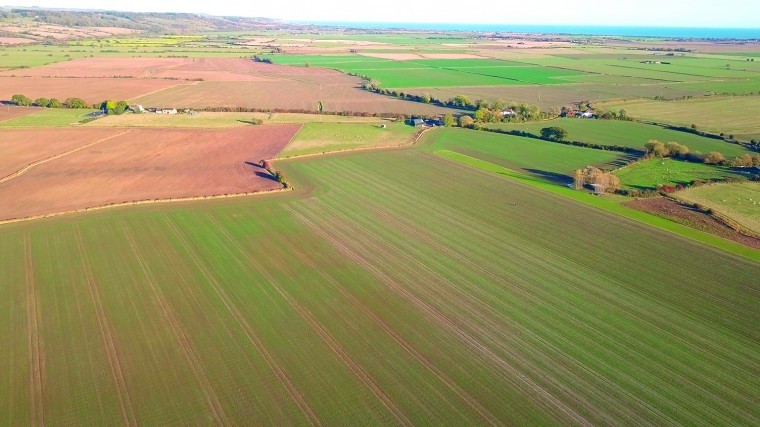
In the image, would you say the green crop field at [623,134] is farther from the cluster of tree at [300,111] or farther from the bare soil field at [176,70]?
the bare soil field at [176,70]

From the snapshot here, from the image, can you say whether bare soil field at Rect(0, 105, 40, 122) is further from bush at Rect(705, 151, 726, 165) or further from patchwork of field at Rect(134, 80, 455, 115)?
bush at Rect(705, 151, 726, 165)

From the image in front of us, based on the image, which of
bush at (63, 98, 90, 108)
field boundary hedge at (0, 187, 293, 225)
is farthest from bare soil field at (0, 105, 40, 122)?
field boundary hedge at (0, 187, 293, 225)

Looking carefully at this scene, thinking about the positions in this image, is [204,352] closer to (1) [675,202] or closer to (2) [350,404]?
(2) [350,404]

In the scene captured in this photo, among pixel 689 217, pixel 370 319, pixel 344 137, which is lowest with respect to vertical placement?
pixel 370 319

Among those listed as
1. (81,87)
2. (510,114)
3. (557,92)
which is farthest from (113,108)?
(557,92)

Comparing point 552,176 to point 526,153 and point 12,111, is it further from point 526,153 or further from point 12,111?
point 12,111

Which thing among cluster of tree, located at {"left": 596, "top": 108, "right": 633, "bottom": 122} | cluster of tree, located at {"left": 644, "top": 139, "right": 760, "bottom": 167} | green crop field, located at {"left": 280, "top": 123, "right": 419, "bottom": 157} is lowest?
green crop field, located at {"left": 280, "top": 123, "right": 419, "bottom": 157}
